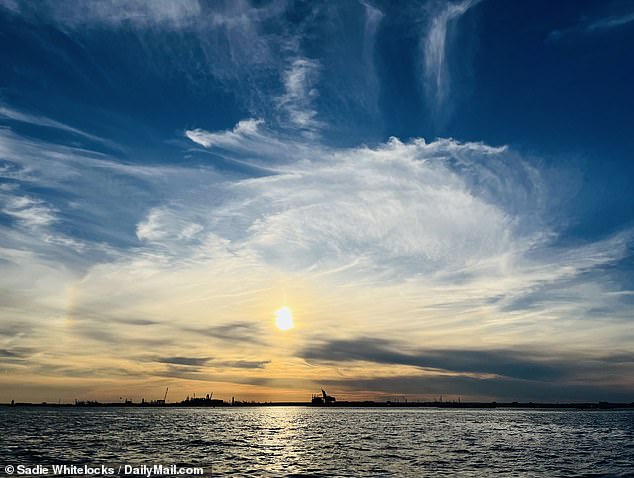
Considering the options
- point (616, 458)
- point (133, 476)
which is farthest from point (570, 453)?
point (133, 476)

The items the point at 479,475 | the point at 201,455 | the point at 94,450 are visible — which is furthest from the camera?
the point at 94,450

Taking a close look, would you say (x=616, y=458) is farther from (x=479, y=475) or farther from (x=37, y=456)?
(x=37, y=456)

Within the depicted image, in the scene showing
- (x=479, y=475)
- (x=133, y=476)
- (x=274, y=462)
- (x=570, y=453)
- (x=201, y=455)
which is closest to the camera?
(x=133, y=476)

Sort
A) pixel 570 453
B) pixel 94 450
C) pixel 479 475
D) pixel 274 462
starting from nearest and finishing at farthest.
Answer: pixel 479 475 → pixel 274 462 → pixel 94 450 → pixel 570 453

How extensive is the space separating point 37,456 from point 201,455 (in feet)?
62.2

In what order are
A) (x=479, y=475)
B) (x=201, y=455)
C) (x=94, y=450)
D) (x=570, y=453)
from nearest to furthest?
(x=479, y=475) → (x=201, y=455) → (x=94, y=450) → (x=570, y=453)

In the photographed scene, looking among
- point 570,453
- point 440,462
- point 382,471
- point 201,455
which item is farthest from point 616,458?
point 201,455

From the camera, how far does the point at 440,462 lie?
5797cm

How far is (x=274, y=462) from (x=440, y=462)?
1924 centimetres

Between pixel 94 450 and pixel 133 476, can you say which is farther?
pixel 94 450

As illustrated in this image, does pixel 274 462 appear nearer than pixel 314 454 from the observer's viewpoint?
Yes

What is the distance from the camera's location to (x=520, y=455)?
67625 millimetres

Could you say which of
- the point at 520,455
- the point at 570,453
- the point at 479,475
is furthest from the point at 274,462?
the point at 570,453

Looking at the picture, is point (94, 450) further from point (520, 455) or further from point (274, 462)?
point (520, 455)
